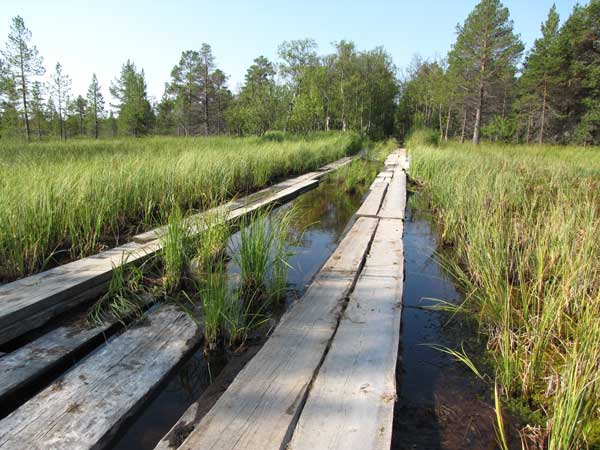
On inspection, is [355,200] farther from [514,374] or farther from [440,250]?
[514,374]

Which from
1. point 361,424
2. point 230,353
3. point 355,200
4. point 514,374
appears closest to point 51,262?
point 230,353

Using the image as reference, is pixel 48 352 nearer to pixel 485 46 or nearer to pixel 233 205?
pixel 233 205

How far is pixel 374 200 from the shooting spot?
642cm

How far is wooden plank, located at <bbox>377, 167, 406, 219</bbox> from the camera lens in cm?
534

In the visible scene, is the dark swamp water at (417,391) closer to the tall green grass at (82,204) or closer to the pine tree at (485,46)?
the tall green grass at (82,204)

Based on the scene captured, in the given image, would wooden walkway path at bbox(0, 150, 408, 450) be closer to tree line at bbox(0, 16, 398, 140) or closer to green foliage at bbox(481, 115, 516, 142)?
tree line at bbox(0, 16, 398, 140)

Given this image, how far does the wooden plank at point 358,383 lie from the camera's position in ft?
4.22

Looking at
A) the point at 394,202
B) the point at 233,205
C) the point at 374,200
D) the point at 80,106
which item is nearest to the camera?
the point at 233,205

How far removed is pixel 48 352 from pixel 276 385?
128 centimetres

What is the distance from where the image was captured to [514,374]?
1854mm

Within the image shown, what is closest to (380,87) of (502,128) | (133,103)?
(502,128)

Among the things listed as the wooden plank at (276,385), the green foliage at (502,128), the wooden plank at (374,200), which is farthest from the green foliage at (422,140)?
the wooden plank at (276,385)

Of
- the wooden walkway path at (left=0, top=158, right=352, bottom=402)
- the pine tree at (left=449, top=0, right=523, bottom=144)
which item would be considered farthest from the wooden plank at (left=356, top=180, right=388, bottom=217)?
the pine tree at (left=449, top=0, right=523, bottom=144)

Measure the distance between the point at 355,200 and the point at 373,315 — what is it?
538 centimetres
